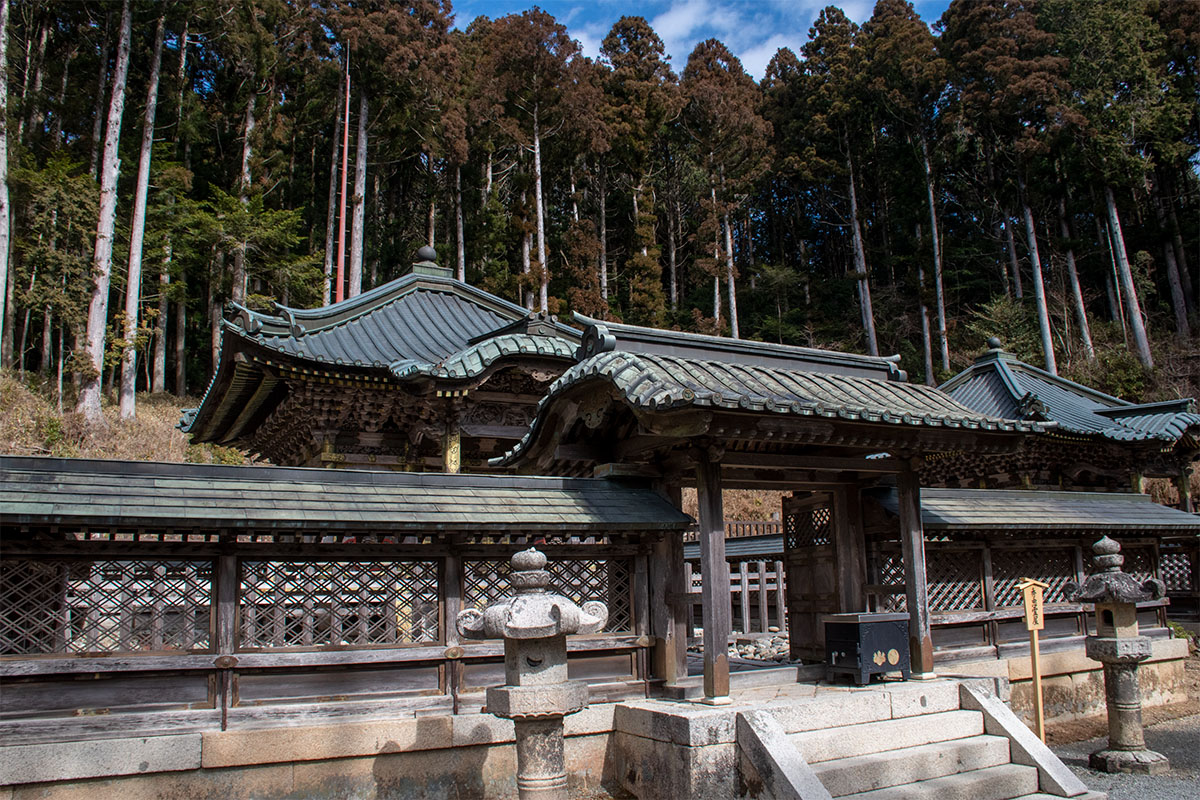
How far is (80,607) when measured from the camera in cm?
596

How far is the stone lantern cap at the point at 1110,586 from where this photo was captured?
8586 millimetres

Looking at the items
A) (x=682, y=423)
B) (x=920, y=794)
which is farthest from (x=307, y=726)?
(x=920, y=794)

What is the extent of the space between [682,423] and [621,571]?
68.5 inches

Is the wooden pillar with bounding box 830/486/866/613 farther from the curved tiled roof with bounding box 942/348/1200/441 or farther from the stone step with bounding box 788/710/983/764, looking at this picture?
the curved tiled roof with bounding box 942/348/1200/441

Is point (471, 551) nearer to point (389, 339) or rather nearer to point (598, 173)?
point (389, 339)

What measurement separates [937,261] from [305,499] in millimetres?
32375

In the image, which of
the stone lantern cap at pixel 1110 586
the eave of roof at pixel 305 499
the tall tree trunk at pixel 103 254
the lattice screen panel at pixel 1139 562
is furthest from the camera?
the tall tree trunk at pixel 103 254

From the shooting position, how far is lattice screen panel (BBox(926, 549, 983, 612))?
32.2 ft

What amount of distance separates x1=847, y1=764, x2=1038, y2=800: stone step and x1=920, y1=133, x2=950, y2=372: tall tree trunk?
2670 centimetres

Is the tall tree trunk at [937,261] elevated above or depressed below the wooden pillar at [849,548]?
above

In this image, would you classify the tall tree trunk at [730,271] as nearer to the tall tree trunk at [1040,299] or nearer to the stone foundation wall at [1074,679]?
the tall tree trunk at [1040,299]

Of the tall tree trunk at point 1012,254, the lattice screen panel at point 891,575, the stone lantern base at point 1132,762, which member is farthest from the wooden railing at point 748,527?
the tall tree trunk at point 1012,254

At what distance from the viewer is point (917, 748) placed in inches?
278

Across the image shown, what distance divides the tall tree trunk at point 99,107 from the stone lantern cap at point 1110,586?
29897 mm
